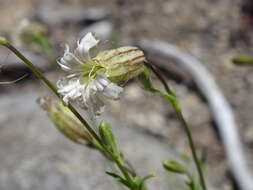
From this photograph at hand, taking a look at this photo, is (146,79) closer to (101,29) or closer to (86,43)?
(86,43)

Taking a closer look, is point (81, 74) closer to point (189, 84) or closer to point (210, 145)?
point (210, 145)

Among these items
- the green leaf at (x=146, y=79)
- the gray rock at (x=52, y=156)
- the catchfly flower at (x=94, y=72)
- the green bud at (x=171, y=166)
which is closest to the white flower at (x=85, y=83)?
the catchfly flower at (x=94, y=72)

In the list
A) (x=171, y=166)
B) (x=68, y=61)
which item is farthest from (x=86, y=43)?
(x=171, y=166)

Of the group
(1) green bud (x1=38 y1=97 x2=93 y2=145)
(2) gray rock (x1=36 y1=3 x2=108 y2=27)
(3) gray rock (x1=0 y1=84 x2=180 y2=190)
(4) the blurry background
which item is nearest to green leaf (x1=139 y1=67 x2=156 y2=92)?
(1) green bud (x1=38 y1=97 x2=93 y2=145)

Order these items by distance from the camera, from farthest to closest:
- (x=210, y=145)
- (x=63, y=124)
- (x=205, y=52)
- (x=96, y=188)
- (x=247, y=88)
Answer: (x=205, y=52)
(x=247, y=88)
(x=210, y=145)
(x=96, y=188)
(x=63, y=124)

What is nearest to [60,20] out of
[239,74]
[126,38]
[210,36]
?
[126,38]

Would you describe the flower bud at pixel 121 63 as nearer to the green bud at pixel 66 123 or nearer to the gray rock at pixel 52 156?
the green bud at pixel 66 123

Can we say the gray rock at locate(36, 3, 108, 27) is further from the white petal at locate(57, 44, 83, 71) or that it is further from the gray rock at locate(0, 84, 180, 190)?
the white petal at locate(57, 44, 83, 71)
